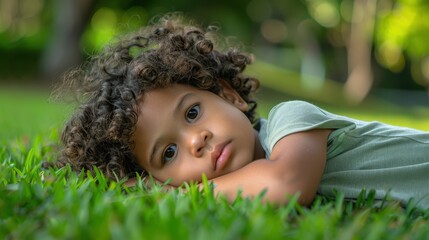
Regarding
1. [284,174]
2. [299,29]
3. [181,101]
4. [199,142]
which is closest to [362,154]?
[284,174]

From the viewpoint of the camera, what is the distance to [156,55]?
3104 millimetres

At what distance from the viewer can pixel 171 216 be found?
5.81 feet

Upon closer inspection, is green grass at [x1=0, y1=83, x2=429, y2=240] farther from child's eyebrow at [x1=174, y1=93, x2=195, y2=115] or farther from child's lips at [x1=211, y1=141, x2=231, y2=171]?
child's eyebrow at [x1=174, y1=93, x2=195, y2=115]

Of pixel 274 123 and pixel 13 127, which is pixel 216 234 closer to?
pixel 274 123

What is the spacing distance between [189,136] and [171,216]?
0.89 m

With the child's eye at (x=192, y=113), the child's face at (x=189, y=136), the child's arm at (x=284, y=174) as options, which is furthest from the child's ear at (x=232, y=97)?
the child's arm at (x=284, y=174)

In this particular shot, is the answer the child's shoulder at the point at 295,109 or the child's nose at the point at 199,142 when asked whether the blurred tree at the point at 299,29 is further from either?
the child's nose at the point at 199,142

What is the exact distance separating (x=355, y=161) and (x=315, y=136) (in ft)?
0.81

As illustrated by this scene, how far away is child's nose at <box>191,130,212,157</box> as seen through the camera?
8.51ft

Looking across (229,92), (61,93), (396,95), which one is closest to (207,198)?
(229,92)

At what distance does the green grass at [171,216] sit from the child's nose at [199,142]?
25 cm

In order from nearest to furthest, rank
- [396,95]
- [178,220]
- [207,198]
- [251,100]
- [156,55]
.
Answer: [178,220] < [207,198] < [156,55] < [251,100] < [396,95]

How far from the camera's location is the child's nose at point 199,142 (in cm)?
259

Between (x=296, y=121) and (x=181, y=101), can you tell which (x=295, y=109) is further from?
(x=181, y=101)
